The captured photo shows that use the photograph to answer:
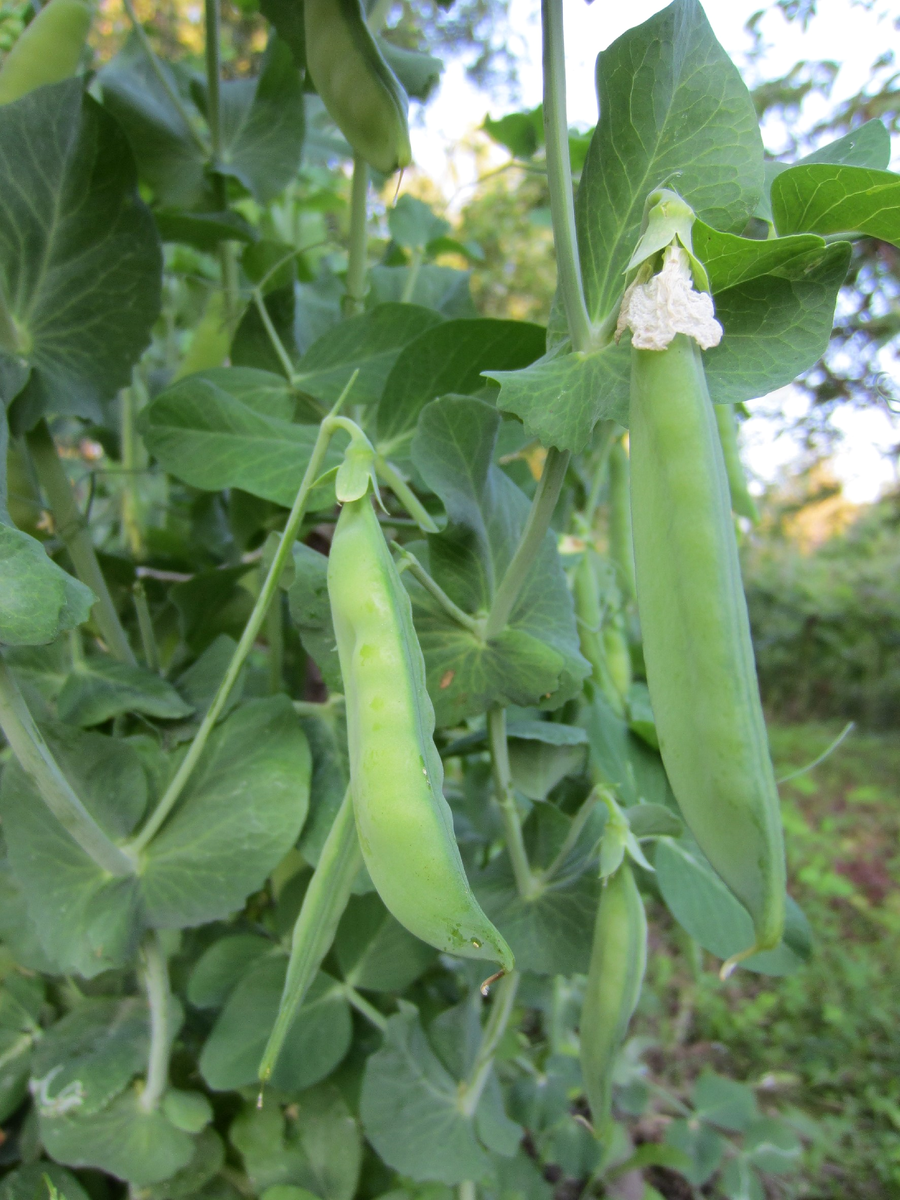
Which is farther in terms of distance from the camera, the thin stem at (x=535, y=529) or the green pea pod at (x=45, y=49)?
the green pea pod at (x=45, y=49)

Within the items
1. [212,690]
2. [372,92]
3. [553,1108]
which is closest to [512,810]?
[212,690]

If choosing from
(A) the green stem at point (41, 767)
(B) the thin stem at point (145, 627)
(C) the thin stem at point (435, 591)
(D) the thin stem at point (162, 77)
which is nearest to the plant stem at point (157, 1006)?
(A) the green stem at point (41, 767)

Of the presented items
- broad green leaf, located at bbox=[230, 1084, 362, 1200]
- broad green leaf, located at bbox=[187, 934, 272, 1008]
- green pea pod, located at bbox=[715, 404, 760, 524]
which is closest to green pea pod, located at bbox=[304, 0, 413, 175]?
green pea pod, located at bbox=[715, 404, 760, 524]

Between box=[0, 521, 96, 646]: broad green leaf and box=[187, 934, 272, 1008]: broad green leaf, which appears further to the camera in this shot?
box=[187, 934, 272, 1008]: broad green leaf

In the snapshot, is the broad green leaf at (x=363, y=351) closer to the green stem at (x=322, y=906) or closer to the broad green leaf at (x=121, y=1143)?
the green stem at (x=322, y=906)

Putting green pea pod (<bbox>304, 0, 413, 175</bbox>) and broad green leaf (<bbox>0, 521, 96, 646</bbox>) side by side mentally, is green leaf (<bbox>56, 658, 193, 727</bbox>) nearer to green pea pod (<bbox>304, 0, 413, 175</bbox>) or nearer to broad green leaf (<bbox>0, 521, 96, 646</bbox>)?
broad green leaf (<bbox>0, 521, 96, 646</bbox>)

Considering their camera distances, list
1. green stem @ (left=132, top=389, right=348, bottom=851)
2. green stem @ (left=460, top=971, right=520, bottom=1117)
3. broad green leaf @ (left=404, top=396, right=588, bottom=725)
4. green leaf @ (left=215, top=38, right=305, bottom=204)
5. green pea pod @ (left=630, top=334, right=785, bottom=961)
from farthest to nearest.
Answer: green leaf @ (left=215, top=38, right=305, bottom=204)
green stem @ (left=460, top=971, right=520, bottom=1117)
broad green leaf @ (left=404, top=396, right=588, bottom=725)
green stem @ (left=132, top=389, right=348, bottom=851)
green pea pod @ (left=630, top=334, right=785, bottom=961)

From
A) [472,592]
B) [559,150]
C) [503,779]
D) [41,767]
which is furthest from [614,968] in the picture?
[559,150]
